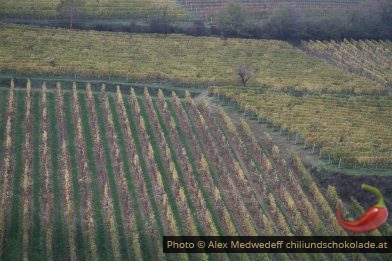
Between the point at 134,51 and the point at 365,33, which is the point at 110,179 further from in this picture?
the point at 365,33

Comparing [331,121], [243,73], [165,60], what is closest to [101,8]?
[165,60]

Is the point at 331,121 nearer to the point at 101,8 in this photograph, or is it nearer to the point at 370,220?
the point at 370,220

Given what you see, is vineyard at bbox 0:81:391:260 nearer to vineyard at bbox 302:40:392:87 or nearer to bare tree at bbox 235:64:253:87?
bare tree at bbox 235:64:253:87

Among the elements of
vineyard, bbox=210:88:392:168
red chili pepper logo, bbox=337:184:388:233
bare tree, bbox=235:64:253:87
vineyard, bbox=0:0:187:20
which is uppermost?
vineyard, bbox=0:0:187:20

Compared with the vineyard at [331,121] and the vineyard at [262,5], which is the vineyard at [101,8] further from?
the vineyard at [331,121]

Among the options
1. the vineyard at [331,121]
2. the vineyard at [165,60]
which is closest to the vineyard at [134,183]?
the vineyard at [331,121]

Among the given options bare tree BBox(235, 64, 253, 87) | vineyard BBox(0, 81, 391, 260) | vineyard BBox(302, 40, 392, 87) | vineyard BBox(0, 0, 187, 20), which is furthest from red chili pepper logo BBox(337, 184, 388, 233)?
vineyard BBox(0, 0, 187, 20)

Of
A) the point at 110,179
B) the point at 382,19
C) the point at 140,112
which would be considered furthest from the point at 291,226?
the point at 382,19
